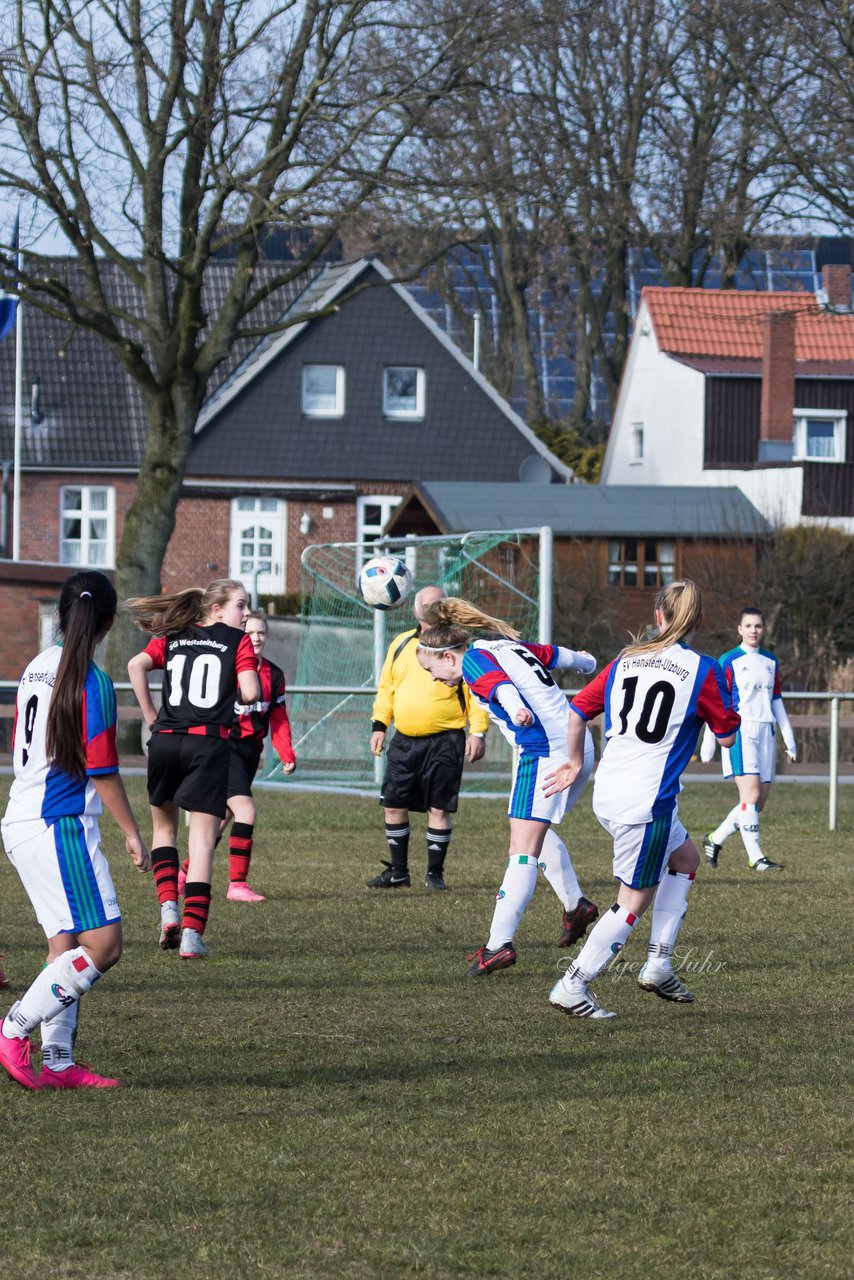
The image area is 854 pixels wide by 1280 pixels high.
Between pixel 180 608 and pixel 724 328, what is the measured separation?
41.5 m

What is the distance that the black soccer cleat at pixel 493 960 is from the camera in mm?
8844

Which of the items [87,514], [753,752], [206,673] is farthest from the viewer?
[87,514]

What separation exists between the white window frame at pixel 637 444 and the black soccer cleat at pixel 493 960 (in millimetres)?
42905

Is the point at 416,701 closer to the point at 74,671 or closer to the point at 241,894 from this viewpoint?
the point at 241,894

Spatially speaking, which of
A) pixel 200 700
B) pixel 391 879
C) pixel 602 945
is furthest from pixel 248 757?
pixel 602 945

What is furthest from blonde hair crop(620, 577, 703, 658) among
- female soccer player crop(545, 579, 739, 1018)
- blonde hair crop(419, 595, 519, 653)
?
blonde hair crop(419, 595, 519, 653)

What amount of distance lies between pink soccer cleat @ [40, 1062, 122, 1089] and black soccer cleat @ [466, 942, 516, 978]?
2.64 meters

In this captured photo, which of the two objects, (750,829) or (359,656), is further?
(359,656)

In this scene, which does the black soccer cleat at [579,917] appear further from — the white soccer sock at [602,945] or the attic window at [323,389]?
the attic window at [323,389]

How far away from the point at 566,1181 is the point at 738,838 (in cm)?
1212

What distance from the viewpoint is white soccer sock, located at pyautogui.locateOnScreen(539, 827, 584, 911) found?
9602 millimetres

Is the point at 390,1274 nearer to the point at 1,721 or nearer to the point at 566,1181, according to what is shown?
the point at 566,1181

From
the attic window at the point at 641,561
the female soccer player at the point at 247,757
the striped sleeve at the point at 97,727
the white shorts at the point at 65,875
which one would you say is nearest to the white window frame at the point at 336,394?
the attic window at the point at 641,561

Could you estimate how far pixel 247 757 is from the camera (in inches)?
466
